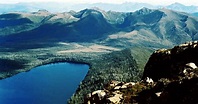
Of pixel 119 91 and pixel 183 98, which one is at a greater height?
pixel 183 98

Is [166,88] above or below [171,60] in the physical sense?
above

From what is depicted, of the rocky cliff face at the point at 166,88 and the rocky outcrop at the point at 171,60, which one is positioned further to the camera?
the rocky outcrop at the point at 171,60

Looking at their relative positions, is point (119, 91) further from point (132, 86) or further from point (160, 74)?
point (160, 74)

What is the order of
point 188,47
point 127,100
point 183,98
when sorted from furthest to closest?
point 188,47 → point 127,100 → point 183,98

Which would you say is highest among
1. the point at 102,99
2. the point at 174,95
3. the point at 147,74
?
the point at 174,95

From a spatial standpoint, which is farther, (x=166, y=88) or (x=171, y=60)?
(x=171, y=60)

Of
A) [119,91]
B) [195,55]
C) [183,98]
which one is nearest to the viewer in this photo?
[183,98]

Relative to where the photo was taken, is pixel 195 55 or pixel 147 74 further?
pixel 147 74

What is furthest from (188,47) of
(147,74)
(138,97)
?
(138,97)
